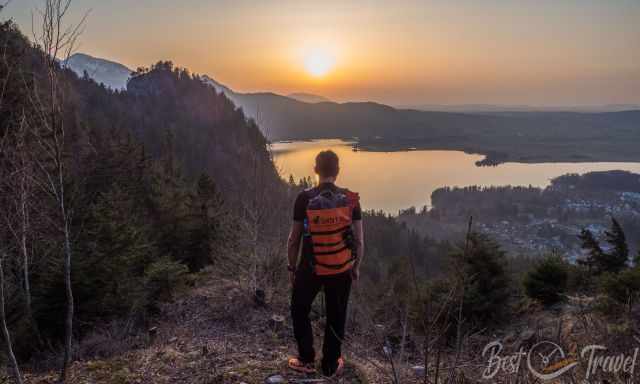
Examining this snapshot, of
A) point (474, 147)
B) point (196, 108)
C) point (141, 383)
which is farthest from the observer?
point (474, 147)

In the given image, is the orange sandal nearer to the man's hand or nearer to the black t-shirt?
the man's hand

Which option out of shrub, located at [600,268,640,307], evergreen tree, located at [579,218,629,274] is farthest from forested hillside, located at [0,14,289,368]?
evergreen tree, located at [579,218,629,274]

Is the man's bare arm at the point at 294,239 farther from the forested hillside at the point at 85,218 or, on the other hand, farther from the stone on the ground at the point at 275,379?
the forested hillside at the point at 85,218

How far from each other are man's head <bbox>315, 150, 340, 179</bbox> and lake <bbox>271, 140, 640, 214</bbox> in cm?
5277

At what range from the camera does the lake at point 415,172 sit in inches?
2736

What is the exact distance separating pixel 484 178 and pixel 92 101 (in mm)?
92581

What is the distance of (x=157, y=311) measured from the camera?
671 centimetres

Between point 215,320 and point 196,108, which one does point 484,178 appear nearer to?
point 196,108

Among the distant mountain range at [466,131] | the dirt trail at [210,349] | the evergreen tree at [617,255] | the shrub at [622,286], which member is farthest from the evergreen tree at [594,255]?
the distant mountain range at [466,131]

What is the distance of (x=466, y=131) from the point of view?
603 ft

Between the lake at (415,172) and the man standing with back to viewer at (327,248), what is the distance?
52.7 metres

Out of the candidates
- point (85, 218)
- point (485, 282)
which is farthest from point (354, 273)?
point (85, 218)

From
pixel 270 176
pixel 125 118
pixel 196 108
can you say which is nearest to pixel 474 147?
pixel 196 108

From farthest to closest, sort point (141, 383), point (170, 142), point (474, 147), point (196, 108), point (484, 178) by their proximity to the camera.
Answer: point (474, 147), point (484, 178), point (196, 108), point (170, 142), point (141, 383)
